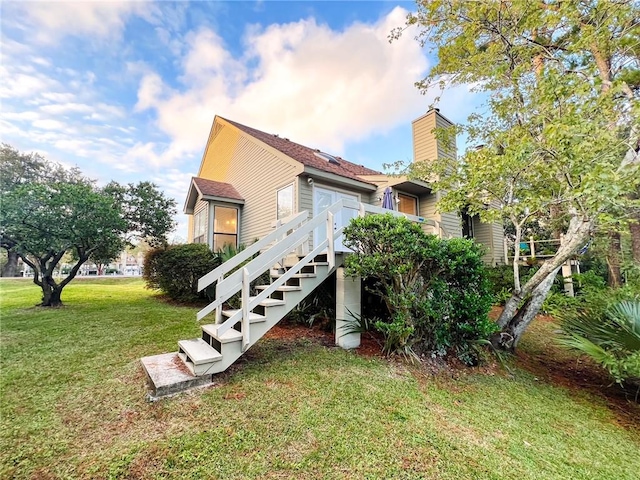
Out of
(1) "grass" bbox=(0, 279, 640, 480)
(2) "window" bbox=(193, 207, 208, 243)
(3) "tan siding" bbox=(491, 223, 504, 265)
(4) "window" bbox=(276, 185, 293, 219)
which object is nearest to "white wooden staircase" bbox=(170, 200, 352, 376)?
(1) "grass" bbox=(0, 279, 640, 480)

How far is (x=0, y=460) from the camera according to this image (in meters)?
2.02

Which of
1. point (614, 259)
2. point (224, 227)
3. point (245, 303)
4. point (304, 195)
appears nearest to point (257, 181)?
point (224, 227)

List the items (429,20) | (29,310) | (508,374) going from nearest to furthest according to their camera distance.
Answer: (508,374), (429,20), (29,310)

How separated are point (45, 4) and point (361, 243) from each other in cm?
787

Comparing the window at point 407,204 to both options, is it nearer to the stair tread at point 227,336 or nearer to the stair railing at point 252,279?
the stair railing at point 252,279

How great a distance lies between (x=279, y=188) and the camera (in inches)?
355

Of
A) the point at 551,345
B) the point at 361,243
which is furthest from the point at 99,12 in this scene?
the point at 551,345

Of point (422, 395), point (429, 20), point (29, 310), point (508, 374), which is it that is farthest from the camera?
point (29, 310)

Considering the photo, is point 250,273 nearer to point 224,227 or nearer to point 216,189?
point 224,227

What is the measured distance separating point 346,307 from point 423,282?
1.32 metres

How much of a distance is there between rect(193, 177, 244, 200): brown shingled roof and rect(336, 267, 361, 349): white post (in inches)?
291

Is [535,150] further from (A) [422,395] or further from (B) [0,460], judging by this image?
(B) [0,460]

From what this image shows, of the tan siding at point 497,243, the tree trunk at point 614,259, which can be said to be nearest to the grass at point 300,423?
the tree trunk at point 614,259

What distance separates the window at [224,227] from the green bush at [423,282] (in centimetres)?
741
